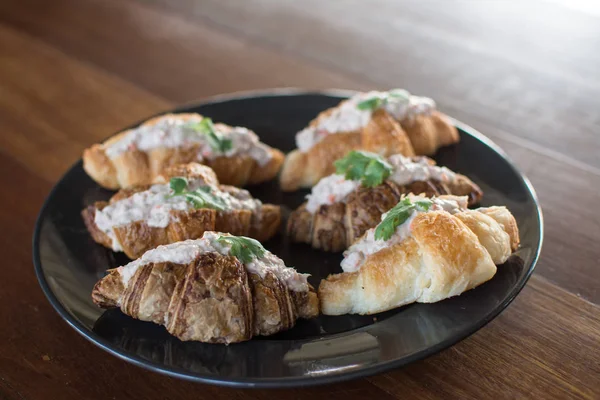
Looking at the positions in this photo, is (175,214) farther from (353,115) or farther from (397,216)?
(353,115)

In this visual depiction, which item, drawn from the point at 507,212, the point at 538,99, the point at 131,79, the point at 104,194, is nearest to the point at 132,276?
the point at 104,194

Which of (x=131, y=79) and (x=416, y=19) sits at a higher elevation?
(x=416, y=19)

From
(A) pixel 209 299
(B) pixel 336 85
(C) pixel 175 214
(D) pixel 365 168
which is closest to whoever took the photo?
(A) pixel 209 299

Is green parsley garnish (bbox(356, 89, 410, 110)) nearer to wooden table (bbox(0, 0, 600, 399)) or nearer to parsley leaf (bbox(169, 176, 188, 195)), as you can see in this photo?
wooden table (bbox(0, 0, 600, 399))

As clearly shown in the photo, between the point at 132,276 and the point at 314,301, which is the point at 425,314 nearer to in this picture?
the point at 314,301

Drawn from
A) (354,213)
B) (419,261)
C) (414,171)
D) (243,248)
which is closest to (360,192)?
(354,213)

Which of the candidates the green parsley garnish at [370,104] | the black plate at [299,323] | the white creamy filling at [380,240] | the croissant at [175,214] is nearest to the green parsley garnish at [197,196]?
the croissant at [175,214]

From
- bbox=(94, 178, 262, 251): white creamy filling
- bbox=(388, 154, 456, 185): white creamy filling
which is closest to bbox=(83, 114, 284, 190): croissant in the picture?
bbox=(94, 178, 262, 251): white creamy filling
